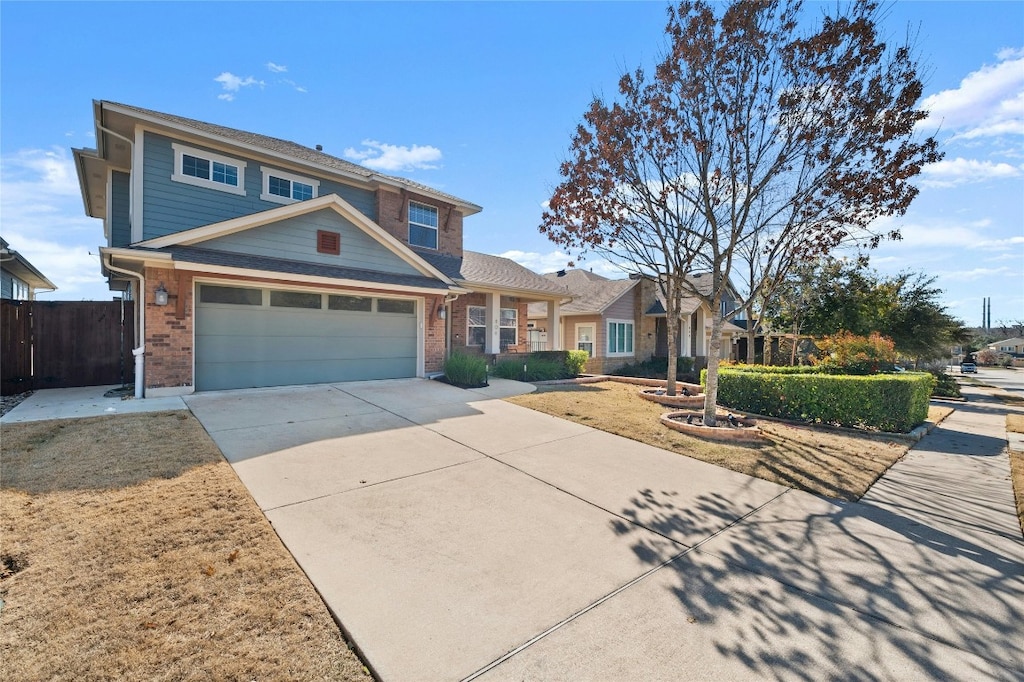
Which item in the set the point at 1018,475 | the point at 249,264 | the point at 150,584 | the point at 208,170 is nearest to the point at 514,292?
the point at 249,264

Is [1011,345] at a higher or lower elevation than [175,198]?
lower

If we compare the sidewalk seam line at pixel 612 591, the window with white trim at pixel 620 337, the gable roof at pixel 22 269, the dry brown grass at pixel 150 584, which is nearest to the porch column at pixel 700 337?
the window with white trim at pixel 620 337

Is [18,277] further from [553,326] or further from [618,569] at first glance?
[618,569]

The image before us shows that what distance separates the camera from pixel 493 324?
51.7 ft

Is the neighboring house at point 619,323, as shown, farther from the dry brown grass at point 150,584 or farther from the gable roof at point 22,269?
the gable roof at point 22,269

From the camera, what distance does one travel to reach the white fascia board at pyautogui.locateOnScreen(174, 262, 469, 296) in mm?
8586

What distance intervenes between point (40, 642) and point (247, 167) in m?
11.6

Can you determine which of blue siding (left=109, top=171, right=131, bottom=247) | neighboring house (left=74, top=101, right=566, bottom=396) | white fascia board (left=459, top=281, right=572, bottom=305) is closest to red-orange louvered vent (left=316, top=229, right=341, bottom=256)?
neighboring house (left=74, top=101, right=566, bottom=396)

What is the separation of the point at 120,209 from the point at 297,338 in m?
6.47

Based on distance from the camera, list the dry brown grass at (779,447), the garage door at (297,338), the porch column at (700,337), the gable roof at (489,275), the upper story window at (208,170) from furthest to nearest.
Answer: the porch column at (700,337) → the gable roof at (489,275) → the upper story window at (208,170) → the garage door at (297,338) → the dry brown grass at (779,447)

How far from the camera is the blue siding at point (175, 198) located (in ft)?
32.0

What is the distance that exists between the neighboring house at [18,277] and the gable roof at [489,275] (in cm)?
1131

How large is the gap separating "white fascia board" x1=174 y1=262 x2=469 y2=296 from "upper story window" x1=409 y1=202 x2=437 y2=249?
3.86 meters

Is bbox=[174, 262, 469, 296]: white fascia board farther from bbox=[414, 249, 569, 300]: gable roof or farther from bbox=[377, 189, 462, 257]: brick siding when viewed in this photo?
bbox=[414, 249, 569, 300]: gable roof
